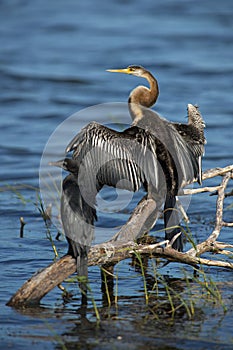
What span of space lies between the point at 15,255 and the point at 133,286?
142 centimetres

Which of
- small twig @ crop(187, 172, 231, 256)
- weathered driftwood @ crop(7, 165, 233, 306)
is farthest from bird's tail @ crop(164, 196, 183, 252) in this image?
small twig @ crop(187, 172, 231, 256)

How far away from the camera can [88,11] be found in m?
22.5

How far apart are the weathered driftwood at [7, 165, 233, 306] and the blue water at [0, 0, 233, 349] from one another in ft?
0.66

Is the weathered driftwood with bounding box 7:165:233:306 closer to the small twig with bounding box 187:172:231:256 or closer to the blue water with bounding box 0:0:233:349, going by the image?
the small twig with bounding box 187:172:231:256

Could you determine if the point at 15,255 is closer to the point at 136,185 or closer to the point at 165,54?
the point at 136,185

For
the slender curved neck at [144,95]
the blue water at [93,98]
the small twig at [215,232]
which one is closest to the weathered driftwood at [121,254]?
the small twig at [215,232]

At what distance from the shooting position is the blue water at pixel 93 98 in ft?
17.9

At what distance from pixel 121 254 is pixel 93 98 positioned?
29.9ft

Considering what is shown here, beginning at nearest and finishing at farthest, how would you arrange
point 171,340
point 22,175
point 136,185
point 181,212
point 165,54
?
point 171,340 < point 136,185 < point 181,212 < point 22,175 < point 165,54

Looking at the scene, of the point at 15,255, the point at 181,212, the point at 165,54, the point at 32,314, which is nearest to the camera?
the point at 32,314

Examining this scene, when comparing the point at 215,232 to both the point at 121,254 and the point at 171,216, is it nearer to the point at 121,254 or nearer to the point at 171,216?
the point at 171,216

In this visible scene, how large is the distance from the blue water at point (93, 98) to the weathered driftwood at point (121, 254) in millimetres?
201

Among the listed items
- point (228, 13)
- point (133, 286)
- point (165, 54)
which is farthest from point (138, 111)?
point (228, 13)

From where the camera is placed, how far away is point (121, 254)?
19.2ft
